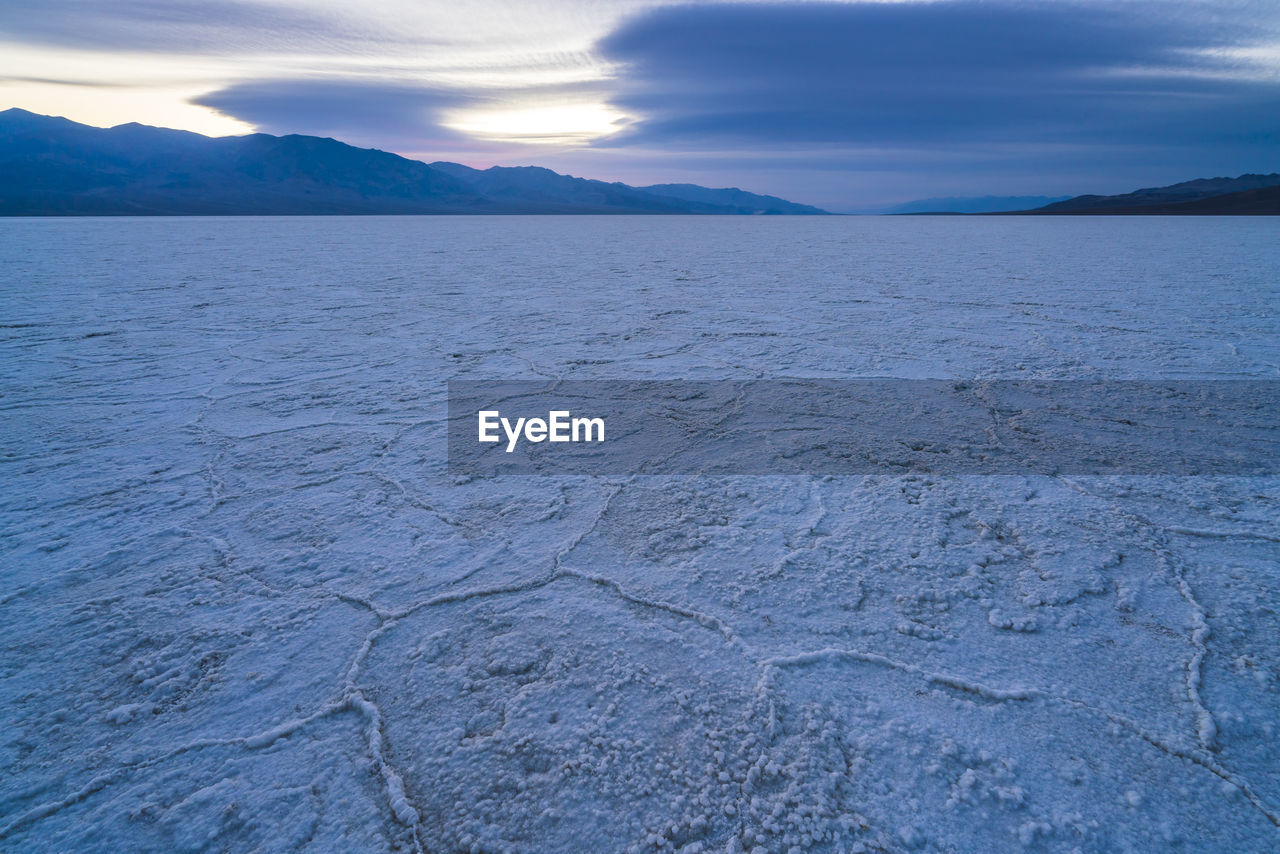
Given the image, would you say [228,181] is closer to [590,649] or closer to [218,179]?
[218,179]

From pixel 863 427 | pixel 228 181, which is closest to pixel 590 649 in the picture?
pixel 863 427

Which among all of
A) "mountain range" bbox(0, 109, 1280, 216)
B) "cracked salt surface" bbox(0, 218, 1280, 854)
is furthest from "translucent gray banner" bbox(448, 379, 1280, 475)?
"mountain range" bbox(0, 109, 1280, 216)

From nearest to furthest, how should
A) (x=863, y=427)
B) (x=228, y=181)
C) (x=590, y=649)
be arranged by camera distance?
(x=590, y=649) → (x=863, y=427) → (x=228, y=181)

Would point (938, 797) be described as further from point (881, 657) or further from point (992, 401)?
point (992, 401)

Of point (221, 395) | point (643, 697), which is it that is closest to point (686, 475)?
point (643, 697)

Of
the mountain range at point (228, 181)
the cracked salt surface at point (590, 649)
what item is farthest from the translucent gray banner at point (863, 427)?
the mountain range at point (228, 181)

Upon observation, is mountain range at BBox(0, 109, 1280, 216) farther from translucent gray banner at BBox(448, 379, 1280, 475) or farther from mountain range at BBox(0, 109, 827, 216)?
translucent gray banner at BBox(448, 379, 1280, 475)
